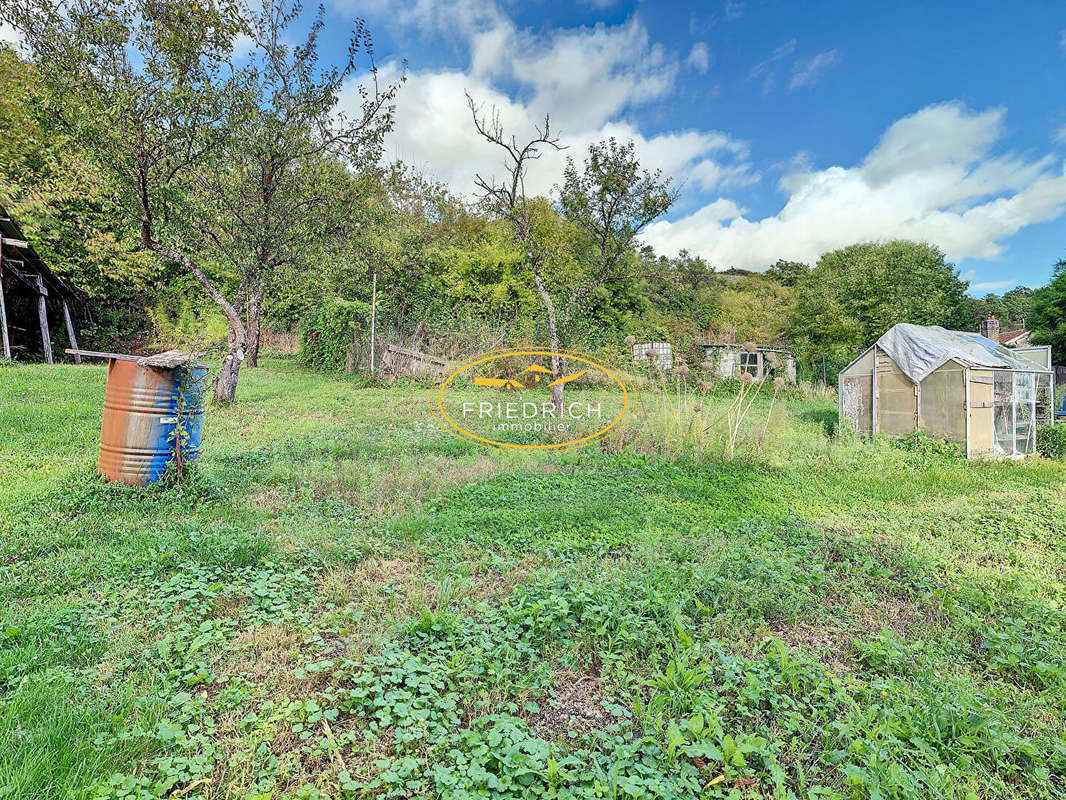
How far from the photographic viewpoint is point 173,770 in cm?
159

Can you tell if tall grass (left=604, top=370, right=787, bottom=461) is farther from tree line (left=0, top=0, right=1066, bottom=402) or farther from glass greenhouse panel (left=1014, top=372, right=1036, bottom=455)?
glass greenhouse panel (left=1014, top=372, right=1036, bottom=455)

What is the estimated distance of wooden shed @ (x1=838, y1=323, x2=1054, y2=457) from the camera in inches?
301

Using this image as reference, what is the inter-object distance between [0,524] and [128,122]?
5.63m

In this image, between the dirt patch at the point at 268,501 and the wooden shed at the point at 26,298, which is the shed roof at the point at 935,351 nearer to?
the dirt patch at the point at 268,501

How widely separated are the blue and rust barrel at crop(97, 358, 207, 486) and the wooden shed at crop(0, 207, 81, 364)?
28.6 feet

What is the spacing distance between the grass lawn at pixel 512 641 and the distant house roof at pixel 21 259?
868cm

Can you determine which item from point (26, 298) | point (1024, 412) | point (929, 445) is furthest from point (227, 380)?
point (1024, 412)

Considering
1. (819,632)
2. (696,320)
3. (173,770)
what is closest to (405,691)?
(173,770)

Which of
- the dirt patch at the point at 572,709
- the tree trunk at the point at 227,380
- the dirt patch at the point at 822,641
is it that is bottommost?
Answer: the dirt patch at the point at 572,709

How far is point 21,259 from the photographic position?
11.3 metres

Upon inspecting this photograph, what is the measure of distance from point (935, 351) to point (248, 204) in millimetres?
11616

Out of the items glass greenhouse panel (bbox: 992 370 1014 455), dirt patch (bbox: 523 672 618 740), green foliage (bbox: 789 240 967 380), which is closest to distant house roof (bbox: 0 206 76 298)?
dirt patch (bbox: 523 672 618 740)
